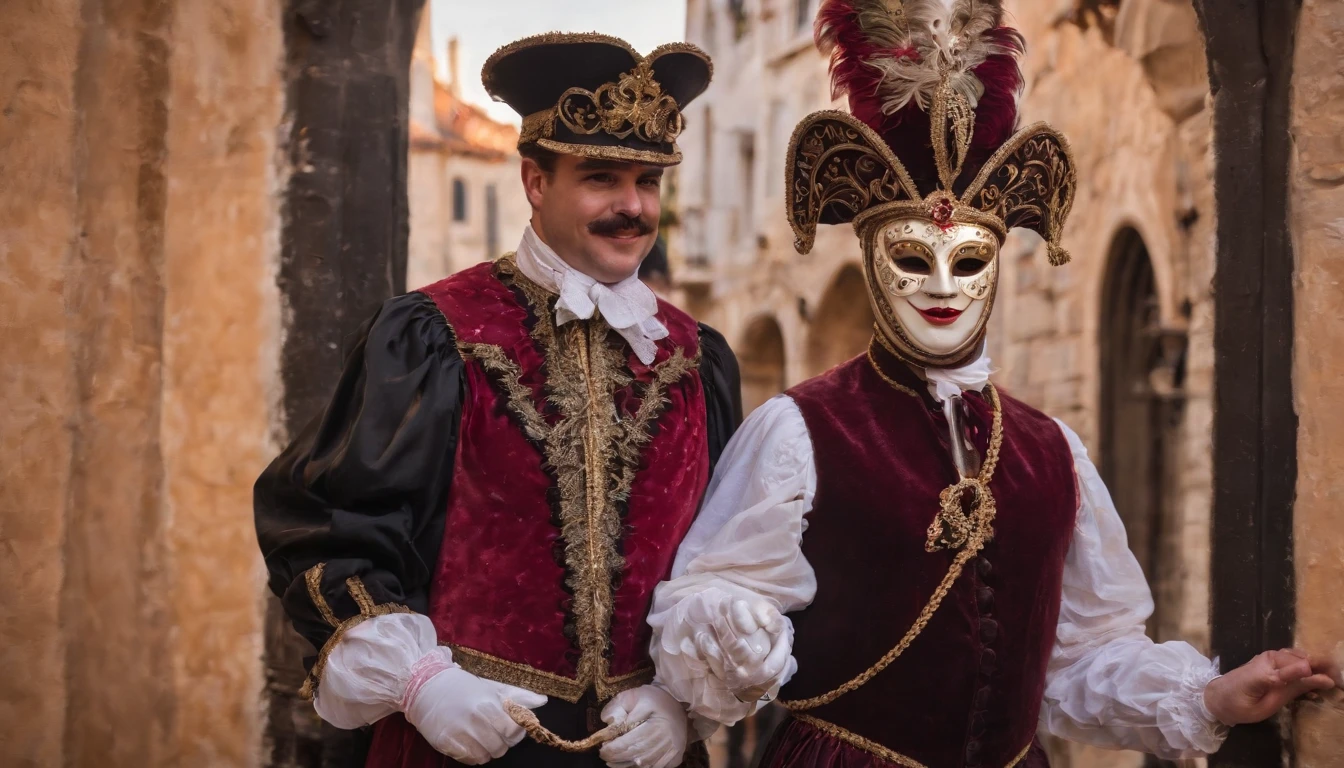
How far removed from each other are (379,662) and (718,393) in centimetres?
98

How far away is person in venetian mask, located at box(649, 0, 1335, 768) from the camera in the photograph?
291cm

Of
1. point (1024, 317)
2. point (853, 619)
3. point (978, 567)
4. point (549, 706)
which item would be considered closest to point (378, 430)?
point (549, 706)

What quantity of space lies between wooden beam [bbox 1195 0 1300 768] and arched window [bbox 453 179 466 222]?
82.6 ft

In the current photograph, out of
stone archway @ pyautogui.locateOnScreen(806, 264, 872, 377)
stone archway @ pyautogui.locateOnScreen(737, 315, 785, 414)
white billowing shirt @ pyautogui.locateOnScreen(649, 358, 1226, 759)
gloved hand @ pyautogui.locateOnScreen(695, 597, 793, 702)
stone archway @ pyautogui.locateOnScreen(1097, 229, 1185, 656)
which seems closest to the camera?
gloved hand @ pyautogui.locateOnScreen(695, 597, 793, 702)

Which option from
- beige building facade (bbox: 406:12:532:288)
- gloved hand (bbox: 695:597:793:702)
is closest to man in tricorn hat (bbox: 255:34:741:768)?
gloved hand (bbox: 695:597:793:702)

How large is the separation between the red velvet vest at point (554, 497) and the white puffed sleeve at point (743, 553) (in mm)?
78

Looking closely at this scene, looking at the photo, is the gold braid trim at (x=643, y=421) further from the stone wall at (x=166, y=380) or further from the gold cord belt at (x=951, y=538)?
the stone wall at (x=166, y=380)

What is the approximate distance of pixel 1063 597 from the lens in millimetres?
3203

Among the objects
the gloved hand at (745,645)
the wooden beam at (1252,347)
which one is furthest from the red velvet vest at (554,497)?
the wooden beam at (1252,347)

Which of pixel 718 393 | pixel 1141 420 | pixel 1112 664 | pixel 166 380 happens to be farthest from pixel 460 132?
pixel 1112 664

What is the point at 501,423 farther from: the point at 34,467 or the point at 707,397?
the point at 34,467

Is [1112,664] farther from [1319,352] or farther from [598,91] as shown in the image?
[598,91]

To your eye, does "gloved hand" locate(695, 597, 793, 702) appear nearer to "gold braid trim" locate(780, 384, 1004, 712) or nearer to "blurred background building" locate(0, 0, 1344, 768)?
"gold braid trim" locate(780, 384, 1004, 712)

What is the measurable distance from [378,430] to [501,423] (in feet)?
0.82
